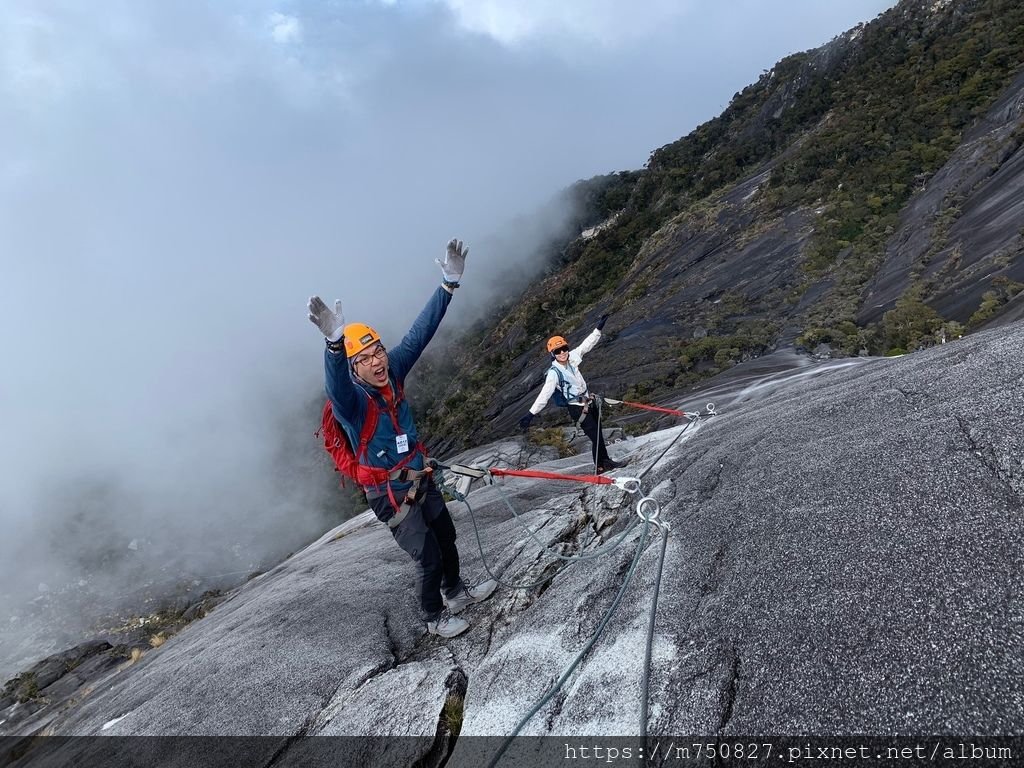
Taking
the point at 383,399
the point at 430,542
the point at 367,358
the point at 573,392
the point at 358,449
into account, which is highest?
the point at 367,358

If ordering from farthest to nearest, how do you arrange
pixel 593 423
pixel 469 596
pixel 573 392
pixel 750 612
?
pixel 593 423 → pixel 573 392 → pixel 469 596 → pixel 750 612

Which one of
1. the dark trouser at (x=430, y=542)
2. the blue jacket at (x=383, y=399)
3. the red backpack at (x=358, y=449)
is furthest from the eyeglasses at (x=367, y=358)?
the dark trouser at (x=430, y=542)

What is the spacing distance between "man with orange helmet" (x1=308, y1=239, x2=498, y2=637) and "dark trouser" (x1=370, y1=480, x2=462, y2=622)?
0.03 ft

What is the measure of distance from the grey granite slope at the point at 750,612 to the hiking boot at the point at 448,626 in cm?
16

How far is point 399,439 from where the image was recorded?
541cm

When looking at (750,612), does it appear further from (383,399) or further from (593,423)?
(593,423)

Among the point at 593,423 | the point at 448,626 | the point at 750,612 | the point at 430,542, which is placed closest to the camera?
the point at 750,612

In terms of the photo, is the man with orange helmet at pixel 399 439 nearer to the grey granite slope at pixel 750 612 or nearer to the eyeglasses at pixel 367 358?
the eyeglasses at pixel 367 358

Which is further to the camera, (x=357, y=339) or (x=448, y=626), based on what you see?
(x=448, y=626)

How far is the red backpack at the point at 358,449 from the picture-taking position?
5301mm

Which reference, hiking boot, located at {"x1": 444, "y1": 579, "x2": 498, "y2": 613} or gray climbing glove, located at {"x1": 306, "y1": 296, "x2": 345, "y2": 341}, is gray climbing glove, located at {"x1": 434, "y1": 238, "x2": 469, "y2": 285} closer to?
gray climbing glove, located at {"x1": 306, "y1": 296, "x2": 345, "y2": 341}

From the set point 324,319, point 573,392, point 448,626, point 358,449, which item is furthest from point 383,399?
point 573,392

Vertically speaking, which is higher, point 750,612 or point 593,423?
point 593,423

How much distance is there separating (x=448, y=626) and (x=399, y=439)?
215 cm
